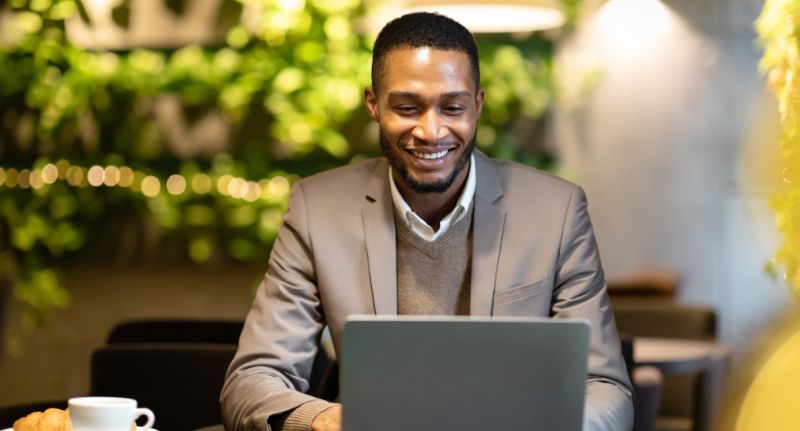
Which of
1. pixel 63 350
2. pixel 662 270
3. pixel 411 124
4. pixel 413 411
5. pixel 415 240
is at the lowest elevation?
pixel 63 350

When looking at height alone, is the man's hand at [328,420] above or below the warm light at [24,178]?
below

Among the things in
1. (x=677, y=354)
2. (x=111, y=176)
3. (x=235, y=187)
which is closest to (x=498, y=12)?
(x=677, y=354)

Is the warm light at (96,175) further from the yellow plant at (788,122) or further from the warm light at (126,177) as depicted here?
the yellow plant at (788,122)

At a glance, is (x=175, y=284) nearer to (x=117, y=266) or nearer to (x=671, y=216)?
(x=117, y=266)

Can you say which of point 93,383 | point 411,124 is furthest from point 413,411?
point 93,383

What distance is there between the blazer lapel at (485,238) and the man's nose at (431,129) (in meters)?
0.19

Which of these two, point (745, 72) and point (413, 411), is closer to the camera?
point (413, 411)

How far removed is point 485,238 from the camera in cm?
239

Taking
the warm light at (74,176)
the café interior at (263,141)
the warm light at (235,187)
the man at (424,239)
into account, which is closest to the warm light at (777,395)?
the man at (424,239)

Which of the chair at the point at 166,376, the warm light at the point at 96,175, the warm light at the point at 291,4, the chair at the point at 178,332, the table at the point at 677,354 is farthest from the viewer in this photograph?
the warm light at the point at 96,175

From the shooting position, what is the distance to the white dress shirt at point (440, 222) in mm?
2445

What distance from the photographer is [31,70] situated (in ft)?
17.1

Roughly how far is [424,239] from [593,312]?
38 centimetres

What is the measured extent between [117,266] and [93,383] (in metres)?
2.55
